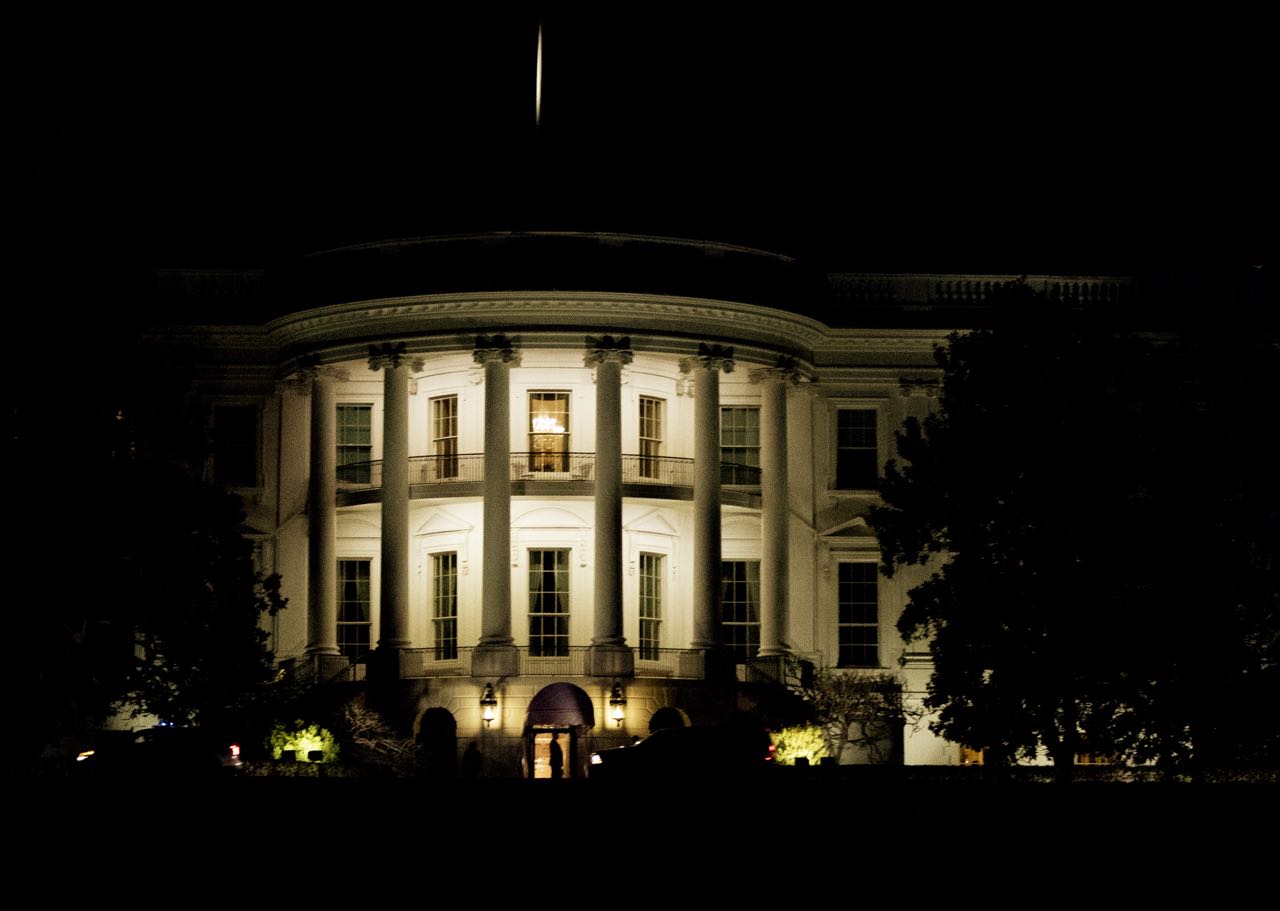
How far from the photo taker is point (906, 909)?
3459 cm

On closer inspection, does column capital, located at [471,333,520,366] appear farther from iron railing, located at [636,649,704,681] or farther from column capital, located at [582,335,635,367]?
iron railing, located at [636,649,704,681]

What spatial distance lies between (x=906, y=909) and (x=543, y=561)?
2852 cm

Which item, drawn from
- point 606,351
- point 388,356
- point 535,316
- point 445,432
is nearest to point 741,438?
point 606,351

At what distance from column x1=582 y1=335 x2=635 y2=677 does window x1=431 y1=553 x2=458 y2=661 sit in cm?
416

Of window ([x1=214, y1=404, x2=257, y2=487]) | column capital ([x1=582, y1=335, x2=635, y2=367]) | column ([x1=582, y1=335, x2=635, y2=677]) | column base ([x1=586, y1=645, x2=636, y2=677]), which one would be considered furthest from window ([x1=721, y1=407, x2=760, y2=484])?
window ([x1=214, y1=404, x2=257, y2=487])

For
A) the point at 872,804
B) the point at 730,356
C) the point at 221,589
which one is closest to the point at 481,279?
the point at 730,356

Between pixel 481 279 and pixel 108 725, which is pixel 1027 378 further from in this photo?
pixel 108 725

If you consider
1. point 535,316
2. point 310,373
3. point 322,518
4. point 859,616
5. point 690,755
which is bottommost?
point 690,755

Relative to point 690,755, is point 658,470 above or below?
above

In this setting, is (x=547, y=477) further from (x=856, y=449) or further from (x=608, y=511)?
(x=856, y=449)

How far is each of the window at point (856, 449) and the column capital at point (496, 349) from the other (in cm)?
1003

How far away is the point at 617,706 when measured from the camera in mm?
58125

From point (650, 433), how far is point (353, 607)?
8.56 meters

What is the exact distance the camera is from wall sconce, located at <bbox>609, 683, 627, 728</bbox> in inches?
2288
